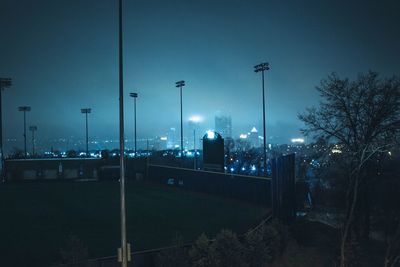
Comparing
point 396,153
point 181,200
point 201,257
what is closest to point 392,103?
point 396,153

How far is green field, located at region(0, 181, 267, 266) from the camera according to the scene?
15.3 m

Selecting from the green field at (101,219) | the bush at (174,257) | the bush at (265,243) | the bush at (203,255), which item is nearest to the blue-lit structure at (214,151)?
the green field at (101,219)

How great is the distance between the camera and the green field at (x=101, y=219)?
15258 millimetres

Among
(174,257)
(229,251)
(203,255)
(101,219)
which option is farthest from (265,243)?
(101,219)

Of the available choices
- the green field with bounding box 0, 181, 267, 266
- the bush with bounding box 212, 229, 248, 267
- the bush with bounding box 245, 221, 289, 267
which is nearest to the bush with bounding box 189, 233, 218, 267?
the bush with bounding box 212, 229, 248, 267

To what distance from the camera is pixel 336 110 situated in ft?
67.2

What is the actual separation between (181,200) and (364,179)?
38.3 ft

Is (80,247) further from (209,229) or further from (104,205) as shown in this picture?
(104,205)

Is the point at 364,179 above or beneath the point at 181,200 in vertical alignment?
above

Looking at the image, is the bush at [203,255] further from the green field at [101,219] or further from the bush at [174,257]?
the green field at [101,219]

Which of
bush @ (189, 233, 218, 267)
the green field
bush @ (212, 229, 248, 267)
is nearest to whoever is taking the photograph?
bush @ (189, 233, 218, 267)

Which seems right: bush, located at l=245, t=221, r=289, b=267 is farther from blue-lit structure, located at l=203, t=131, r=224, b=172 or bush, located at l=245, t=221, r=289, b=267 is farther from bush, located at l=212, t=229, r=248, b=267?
blue-lit structure, located at l=203, t=131, r=224, b=172

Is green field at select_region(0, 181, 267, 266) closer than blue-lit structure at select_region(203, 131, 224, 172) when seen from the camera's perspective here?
Yes

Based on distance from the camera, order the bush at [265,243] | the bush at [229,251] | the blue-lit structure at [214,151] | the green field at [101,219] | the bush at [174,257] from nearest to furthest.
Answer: the bush at [174,257], the bush at [229,251], the bush at [265,243], the green field at [101,219], the blue-lit structure at [214,151]
